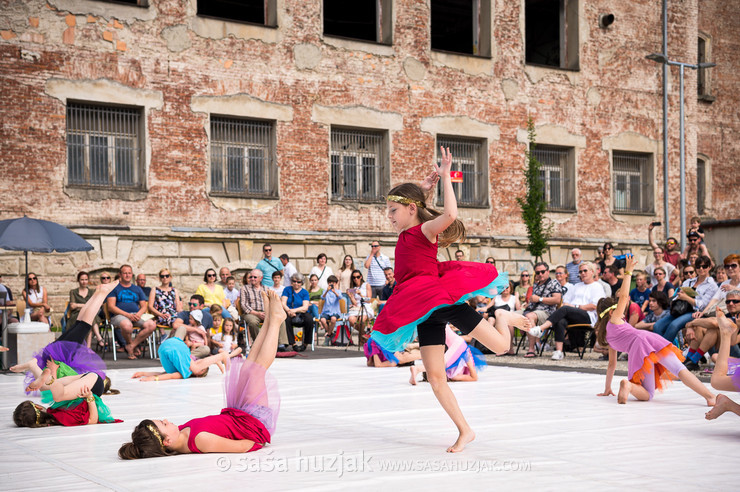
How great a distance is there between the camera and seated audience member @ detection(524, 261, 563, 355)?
49.5 ft

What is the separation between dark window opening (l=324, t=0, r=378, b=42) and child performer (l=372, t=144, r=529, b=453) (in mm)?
21061

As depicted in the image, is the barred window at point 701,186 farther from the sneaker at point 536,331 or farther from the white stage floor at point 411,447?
the white stage floor at point 411,447

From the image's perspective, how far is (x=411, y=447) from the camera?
6129 mm

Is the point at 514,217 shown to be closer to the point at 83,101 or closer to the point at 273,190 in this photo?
the point at 273,190

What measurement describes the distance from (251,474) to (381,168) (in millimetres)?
17616

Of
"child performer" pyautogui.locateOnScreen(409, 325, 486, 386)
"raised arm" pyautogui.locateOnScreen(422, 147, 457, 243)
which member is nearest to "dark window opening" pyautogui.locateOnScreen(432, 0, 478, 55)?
"child performer" pyautogui.locateOnScreen(409, 325, 486, 386)

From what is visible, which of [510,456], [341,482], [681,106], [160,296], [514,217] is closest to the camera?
[341,482]

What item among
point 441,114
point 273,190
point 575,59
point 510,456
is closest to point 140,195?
point 273,190

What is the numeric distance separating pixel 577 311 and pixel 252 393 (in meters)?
9.42

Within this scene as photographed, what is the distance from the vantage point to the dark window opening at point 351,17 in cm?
2758

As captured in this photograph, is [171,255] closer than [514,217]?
Yes

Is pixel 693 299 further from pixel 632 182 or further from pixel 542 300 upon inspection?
pixel 632 182

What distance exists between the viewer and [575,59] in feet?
83.3

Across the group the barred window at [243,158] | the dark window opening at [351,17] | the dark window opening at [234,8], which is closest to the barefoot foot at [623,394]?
the barred window at [243,158]
